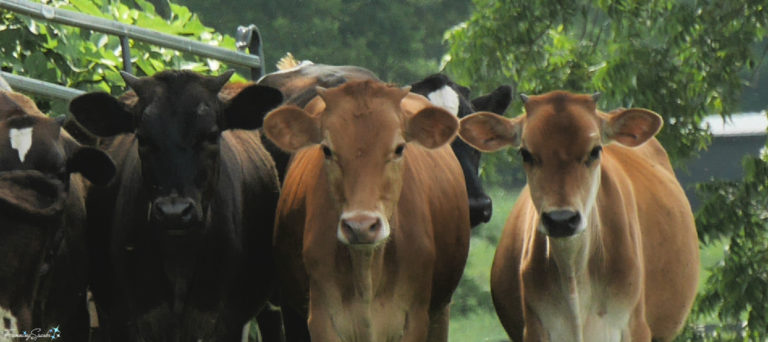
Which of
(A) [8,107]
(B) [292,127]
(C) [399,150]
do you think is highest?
(A) [8,107]

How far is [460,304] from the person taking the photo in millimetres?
28250

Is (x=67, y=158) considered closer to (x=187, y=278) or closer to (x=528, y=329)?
(x=187, y=278)

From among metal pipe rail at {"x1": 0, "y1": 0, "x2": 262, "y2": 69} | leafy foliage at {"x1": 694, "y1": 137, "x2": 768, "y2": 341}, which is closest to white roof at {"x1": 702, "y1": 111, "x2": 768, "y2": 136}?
leafy foliage at {"x1": 694, "y1": 137, "x2": 768, "y2": 341}

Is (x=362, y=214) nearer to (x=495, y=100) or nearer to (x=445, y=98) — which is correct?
(x=445, y=98)

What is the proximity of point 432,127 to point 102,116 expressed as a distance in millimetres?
1695

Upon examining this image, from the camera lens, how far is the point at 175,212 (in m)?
8.46

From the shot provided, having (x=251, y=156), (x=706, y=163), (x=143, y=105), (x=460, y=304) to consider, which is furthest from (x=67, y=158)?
(x=706, y=163)

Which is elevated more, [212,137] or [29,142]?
[29,142]

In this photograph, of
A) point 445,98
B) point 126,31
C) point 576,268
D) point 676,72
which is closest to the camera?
point 576,268

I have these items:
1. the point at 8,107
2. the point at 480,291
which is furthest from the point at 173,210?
the point at 480,291

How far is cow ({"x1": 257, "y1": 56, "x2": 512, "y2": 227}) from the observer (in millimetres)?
10531

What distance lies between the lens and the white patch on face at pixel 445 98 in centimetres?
1122

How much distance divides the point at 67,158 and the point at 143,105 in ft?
1.69

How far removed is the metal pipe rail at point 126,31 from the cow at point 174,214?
2.74ft
